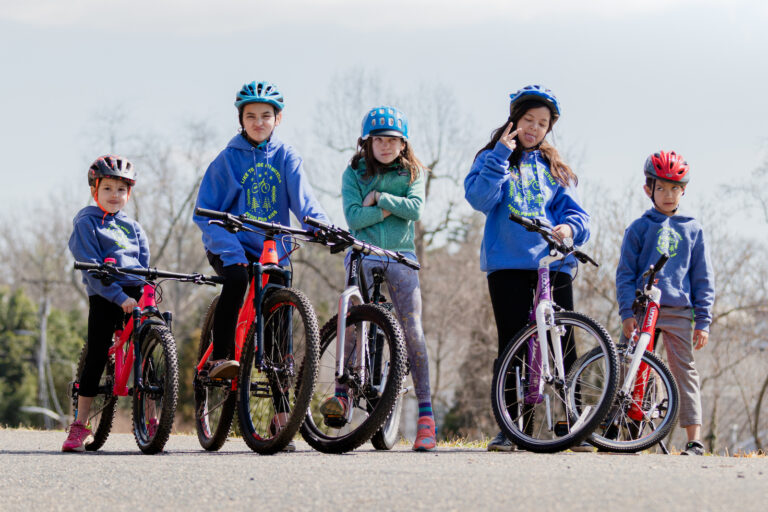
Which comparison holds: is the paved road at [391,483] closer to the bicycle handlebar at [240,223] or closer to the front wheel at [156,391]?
the front wheel at [156,391]

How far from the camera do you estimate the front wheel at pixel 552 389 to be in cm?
525

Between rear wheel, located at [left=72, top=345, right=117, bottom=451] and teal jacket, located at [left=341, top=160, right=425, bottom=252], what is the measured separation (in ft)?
6.96

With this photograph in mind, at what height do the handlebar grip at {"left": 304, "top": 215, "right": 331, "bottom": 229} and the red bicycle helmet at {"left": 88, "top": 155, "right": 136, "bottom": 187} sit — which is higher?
the red bicycle helmet at {"left": 88, "top": 155, "right": 136, "bottom": 187}

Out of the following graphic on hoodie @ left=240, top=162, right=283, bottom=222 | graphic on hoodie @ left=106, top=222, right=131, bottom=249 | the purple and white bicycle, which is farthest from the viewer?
graphic on hoodie @ left=106, top=222, right=131, bottom=249

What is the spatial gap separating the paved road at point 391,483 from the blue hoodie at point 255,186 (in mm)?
1558

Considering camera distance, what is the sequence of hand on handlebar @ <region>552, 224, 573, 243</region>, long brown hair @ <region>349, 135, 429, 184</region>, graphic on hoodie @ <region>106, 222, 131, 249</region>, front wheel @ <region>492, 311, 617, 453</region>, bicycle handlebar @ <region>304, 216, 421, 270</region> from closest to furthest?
front wheel @ <region>492, 311, 617, 453</region> → bicycle handlebar @ <region>304, 216, 421, 270</region> → hand on handlebar @ <region>552, 224, 573, 243</region> → long brown hair @ <region>349, 135, 429, 184</region> → graphic on hoodie @ <region>106, 222, 131, 249</region>

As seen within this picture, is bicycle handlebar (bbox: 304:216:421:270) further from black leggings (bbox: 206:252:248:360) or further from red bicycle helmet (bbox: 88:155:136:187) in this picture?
red bicycle helmet (bbox: 88:155:136:187)

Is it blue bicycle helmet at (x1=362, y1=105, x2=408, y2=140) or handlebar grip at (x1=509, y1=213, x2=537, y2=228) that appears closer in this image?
handlebar grip at (x1=509, y1=213, x2=537, y2=228)

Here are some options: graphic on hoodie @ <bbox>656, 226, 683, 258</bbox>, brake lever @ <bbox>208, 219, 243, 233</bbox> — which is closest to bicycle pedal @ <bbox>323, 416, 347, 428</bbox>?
brake lever @ <bbox>208, 219, 243, 233</bbox>

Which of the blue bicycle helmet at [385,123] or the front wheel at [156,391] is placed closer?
the front wheel at [156,391]

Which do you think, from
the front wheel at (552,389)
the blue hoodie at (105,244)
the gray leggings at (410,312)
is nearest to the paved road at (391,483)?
the front wheel at (552,389)

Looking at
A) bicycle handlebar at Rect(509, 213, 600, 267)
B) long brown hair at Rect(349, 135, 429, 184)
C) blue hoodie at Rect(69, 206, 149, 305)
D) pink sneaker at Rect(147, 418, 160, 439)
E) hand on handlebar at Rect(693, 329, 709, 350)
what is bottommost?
pink sneaker at Rect(147, 418, 160, 439)

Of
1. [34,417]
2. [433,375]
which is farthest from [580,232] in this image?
[34,417]

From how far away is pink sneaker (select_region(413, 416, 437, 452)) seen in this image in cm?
616
